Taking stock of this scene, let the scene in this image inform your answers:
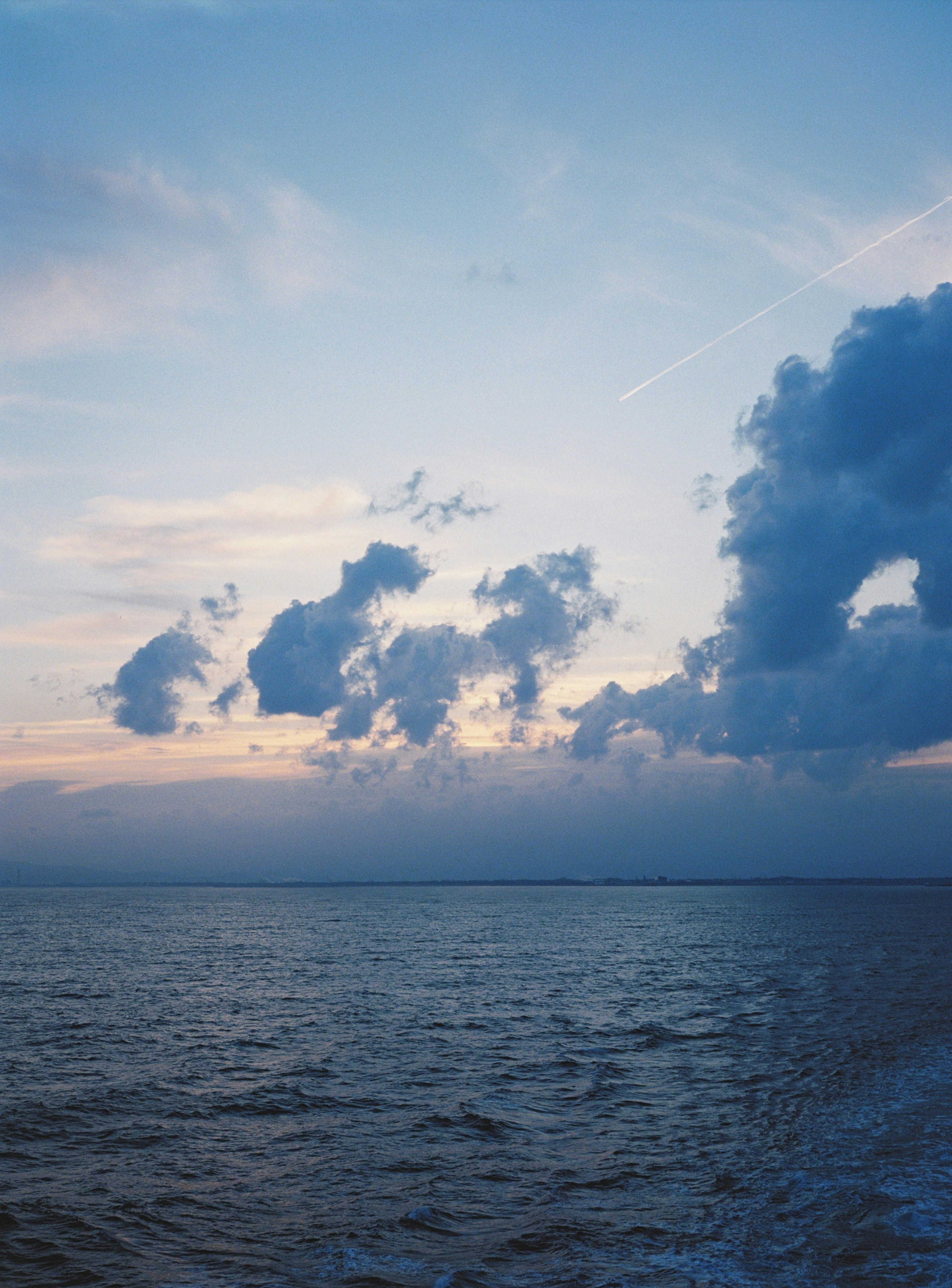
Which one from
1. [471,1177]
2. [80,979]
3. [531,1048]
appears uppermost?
[471,1177]

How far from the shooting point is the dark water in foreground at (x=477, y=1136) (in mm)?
16188

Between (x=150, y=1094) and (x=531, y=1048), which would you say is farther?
(x=531, y=1048)

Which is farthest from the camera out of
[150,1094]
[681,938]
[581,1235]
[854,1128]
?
[681,938]

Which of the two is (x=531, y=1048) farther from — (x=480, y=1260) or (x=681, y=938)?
(x=681, y=938)

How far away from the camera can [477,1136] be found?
80.3 ft

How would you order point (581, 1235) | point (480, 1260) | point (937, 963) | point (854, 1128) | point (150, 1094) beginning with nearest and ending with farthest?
point (480, 1260) < point (581, 1235) < point (854, 1128) < point (150, 1094) < point (937, 963)

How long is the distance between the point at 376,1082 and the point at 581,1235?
1565 centimetres

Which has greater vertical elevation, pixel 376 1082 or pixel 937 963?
pixel 376 1082

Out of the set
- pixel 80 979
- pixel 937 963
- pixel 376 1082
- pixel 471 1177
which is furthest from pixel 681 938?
pixel 471 1177

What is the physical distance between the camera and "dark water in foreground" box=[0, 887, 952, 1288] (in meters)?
16.2

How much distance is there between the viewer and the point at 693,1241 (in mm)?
16688

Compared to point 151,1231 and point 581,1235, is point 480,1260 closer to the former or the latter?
point 581,1235

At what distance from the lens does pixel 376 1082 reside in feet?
102

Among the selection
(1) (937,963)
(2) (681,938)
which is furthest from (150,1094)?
(2) (681,938)
